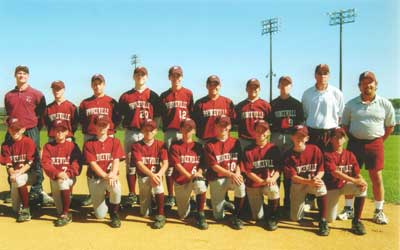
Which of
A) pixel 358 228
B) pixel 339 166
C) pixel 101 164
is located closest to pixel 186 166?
pixel 101 164

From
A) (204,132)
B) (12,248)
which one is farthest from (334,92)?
(12,248)

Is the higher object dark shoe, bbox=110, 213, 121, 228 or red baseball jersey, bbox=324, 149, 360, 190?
red baseball jersey, bbox=324, 149, 360, 190

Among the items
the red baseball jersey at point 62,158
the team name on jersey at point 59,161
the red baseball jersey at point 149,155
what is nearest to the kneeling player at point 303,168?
the red baseball jersey at point 149,155

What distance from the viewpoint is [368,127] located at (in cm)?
487

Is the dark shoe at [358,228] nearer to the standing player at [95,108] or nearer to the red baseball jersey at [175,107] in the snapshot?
Result: the red baseball jersey at [175,107]

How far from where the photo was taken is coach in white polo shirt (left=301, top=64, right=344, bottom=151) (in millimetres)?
4965

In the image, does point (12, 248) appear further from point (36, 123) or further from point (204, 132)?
point (204, 132)

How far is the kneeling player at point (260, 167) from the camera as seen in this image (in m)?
4.73

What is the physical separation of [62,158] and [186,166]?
62.1 inches

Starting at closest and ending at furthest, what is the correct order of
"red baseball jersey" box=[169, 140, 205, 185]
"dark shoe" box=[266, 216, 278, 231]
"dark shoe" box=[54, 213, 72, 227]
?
1. "dark shoe" box=[266, 216, 278, 231]
2. "dark shoe" box=[54, 213, 72, 227]
3. "red baseball jersey" box=[169, 140, 205, 185]

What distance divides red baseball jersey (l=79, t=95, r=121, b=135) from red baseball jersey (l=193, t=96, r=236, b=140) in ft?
3.82

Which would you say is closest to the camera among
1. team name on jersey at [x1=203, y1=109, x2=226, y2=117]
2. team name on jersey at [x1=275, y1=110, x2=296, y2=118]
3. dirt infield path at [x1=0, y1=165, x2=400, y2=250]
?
dirt infield path at [x1=0, y1=165, x2=400, y2=250]

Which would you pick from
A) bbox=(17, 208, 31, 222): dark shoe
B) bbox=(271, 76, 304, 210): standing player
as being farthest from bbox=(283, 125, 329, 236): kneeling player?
bbox=(17, 208, 31, 222): dark shoe

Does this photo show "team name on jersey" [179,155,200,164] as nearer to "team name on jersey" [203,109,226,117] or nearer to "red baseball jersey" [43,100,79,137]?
"team name on jersey" [203,109,226,117]
